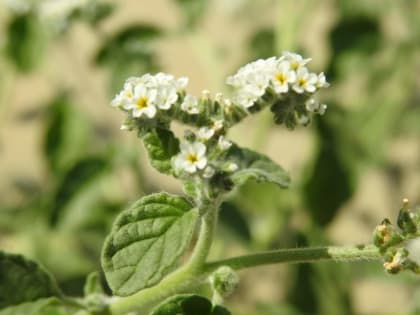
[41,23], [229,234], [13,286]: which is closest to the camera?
[13,286]

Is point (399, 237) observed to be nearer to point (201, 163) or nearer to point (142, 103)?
point (201, 163)

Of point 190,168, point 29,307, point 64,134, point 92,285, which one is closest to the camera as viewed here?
point 190,168

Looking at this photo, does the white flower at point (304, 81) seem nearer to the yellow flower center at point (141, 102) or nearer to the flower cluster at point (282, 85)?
the flower cluster at point (282, 85)

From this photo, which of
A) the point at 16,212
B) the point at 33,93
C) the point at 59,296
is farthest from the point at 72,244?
the point at 59,296

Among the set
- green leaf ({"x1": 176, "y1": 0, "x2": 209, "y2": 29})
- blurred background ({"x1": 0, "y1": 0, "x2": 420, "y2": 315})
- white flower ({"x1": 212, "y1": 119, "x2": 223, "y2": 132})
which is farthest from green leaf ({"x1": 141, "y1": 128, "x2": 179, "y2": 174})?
green leaf ({"x1": 176, "y1": 0, "x2": 209, "y2": 29})

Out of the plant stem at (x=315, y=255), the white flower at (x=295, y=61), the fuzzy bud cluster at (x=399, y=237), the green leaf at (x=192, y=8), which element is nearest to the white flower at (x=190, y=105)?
the white flower at (x=295, y=61)

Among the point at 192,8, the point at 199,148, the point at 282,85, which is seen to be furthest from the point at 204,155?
the point at 192,8

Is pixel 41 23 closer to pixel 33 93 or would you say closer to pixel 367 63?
pixel 367 63
